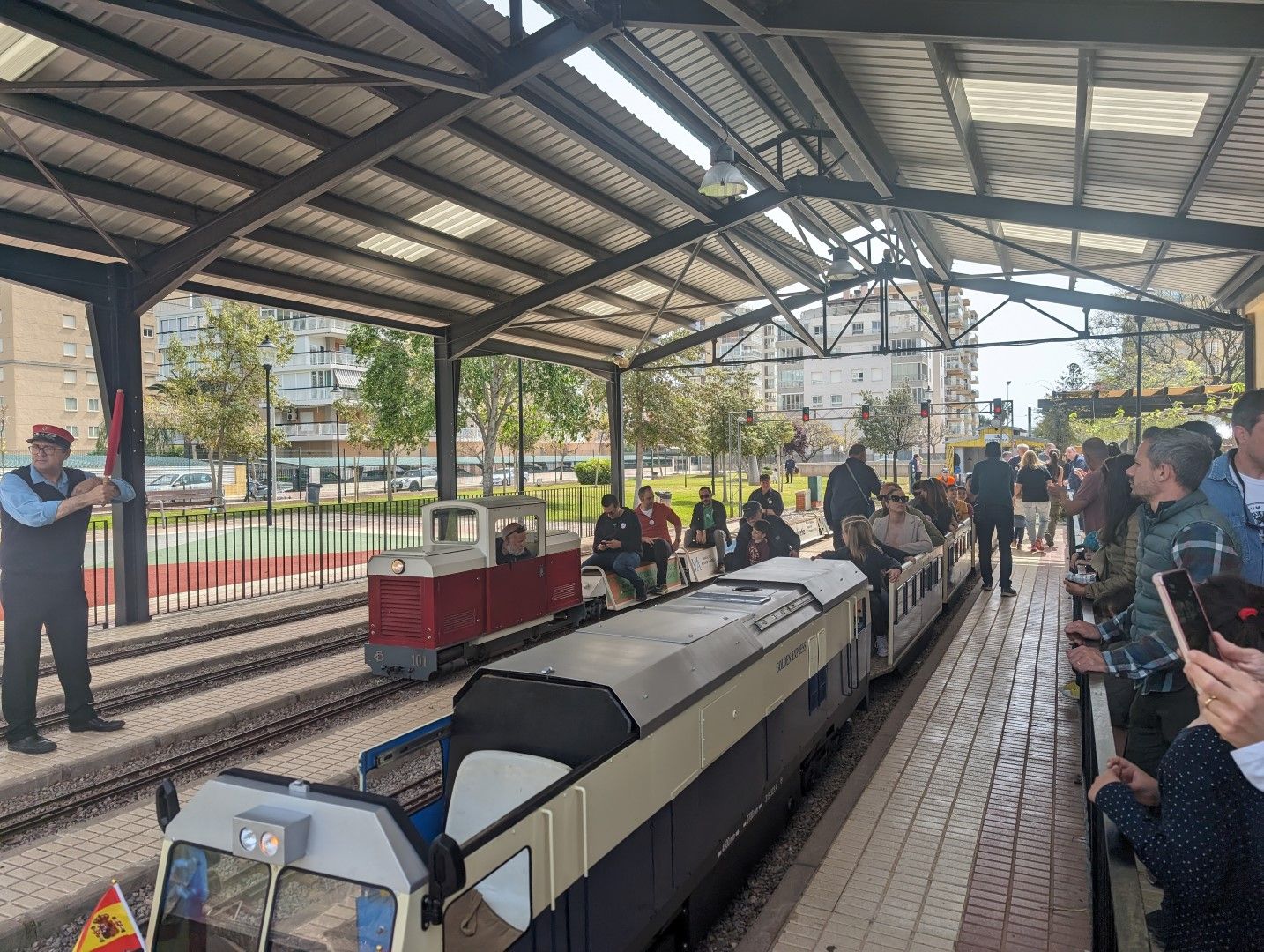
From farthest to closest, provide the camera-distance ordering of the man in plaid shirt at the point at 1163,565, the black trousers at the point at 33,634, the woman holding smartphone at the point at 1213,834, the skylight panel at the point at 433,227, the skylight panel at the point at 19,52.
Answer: the skylight panel at the point at 433,227, the skylight panel at the point at 19,52, the black trousers at the point at 33,634, the man in plaid shirt at the point at 1163,565, the woman holding smartphone at the point at 1213,834

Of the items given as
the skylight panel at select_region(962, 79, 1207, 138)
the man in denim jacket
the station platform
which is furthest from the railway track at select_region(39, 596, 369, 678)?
the skylight panel at select_region(962, 79, 1207, 138)

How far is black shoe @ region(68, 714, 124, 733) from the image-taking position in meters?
7.51

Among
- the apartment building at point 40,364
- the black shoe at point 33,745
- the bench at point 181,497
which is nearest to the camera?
the black shoe at point 33,745

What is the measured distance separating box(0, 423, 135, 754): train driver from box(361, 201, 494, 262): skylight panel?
685 cm

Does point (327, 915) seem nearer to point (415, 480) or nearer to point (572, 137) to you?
point (572, 137)

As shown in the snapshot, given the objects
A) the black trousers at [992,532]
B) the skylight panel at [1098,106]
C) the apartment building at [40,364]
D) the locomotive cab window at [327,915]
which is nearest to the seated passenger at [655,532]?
the black trousers at [992,532]

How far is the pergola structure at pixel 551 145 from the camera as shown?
7199 mm

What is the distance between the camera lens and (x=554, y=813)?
306 centimetres

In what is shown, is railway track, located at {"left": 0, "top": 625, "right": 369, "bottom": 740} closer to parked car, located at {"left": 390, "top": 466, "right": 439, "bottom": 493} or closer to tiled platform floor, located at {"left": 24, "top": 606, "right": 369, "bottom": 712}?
tiled platform floor, located at {"left": 24, "top": 606, "right": 369, "bottom": 712}

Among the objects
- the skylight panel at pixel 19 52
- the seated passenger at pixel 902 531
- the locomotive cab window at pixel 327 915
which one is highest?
the skylight panel at pixel 19 52

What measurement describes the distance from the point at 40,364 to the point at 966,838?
5556cm

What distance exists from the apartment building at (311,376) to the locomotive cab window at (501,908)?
56009mm

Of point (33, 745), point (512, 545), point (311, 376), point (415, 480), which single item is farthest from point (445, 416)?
point (311, 376)

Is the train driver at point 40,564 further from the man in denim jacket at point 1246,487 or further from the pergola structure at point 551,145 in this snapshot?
the man in denim jacket at point 1246,487
